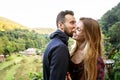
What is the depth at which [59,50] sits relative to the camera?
1101mm

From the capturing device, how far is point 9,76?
458 cm

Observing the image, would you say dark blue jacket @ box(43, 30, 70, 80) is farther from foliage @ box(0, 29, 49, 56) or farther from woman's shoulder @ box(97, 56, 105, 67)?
foliage @ box(0, 29, 49, 56)

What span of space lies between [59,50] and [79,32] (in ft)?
0.36

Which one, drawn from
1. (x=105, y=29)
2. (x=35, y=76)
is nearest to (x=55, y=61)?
(x=35, y=76)

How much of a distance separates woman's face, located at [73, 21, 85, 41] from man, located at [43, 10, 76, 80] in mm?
35

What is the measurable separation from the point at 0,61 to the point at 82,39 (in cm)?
361

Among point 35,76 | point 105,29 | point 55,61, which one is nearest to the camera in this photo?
point 55,61

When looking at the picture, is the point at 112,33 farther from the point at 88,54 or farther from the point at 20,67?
the point at 88,54

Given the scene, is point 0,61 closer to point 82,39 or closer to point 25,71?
point 25,71

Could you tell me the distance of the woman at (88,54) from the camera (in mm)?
1107

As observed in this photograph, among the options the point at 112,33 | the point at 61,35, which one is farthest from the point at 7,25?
the point at 61,35

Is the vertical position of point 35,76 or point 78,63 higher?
point 78,63

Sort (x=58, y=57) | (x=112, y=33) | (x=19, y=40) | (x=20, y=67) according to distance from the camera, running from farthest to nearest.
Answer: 1. (x=112, y=33)
2. (x=20, y=67)
3. (x=19, y=40)
4. (x=58, y=57)

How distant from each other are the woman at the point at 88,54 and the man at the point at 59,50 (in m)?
0.05
